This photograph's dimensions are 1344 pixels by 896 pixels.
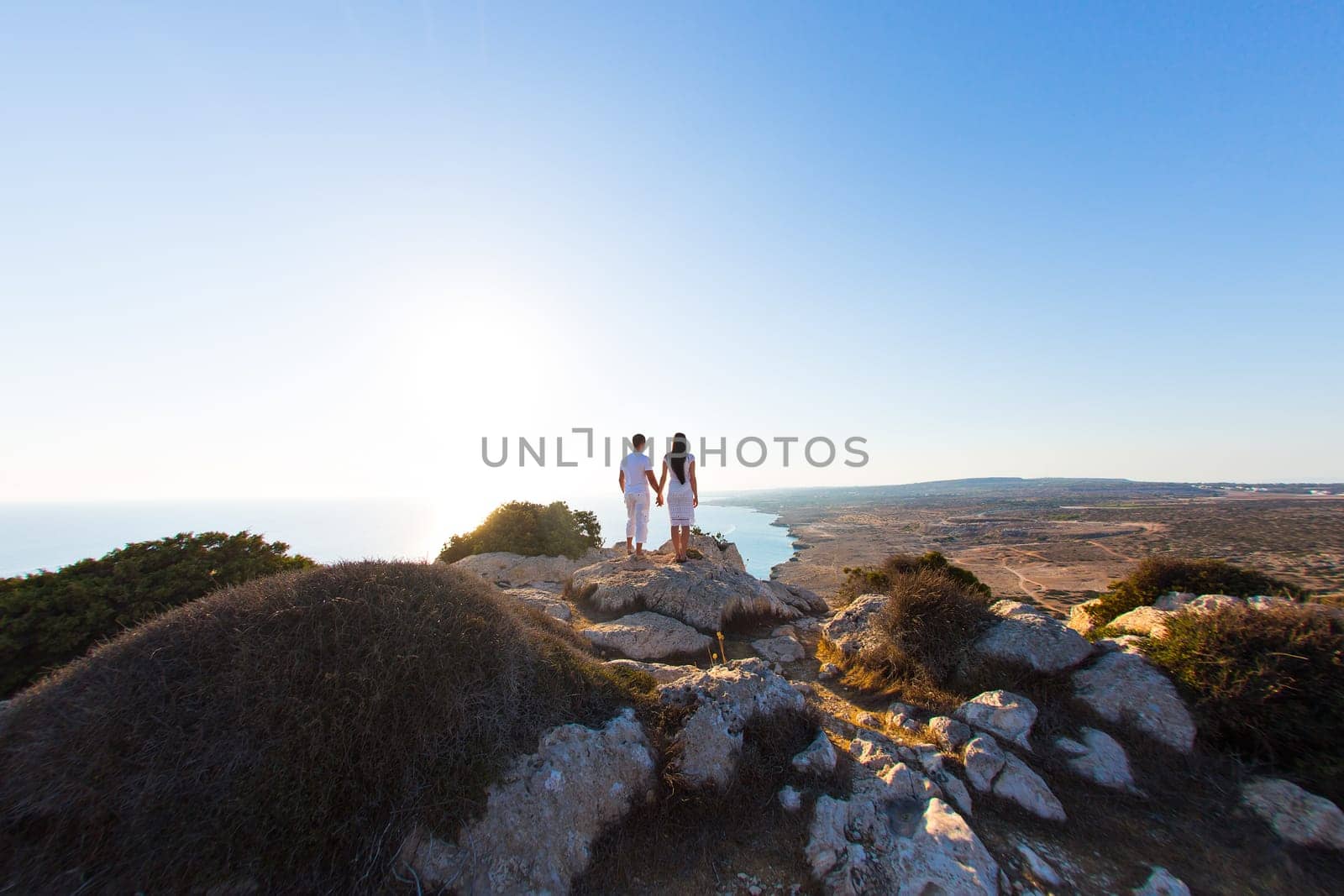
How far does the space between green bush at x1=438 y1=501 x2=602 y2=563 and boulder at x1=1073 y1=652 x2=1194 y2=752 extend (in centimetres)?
1613

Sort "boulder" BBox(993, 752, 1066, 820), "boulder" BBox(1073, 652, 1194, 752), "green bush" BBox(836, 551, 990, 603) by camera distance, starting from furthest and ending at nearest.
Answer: "green bush" BBox(836, 551, 990, 603) < "boulder" BBox(1073, 652, 1194, 752) < "boulder" BBox(993, 752, 1066, 820)

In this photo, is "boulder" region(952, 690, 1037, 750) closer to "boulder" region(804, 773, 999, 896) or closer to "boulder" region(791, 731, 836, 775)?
"boulder" region(804, 773, 999, 896)

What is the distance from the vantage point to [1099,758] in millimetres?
5004

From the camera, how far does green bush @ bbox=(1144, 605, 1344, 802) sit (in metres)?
4.69

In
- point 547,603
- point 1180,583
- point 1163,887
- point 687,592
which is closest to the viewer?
point 1163,887

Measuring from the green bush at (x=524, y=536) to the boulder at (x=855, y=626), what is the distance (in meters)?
12.3

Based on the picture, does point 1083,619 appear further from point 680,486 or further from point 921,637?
point 680,486

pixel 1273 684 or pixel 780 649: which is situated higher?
pixel 1273 684

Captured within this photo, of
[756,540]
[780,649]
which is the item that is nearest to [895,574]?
[780,649]

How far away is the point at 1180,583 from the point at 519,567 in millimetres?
15953

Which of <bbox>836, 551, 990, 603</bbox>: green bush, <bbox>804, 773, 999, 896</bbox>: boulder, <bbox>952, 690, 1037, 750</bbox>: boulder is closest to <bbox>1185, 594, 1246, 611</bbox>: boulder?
<bbox>952, 690, 1037, 750</bbox>: boulder

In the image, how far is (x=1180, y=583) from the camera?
7.93 metres

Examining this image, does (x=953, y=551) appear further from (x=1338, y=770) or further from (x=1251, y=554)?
(x=1338, y=770)

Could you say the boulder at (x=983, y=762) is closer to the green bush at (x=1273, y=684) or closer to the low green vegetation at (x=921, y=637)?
the low green vegetation at (x=921, y=637)
